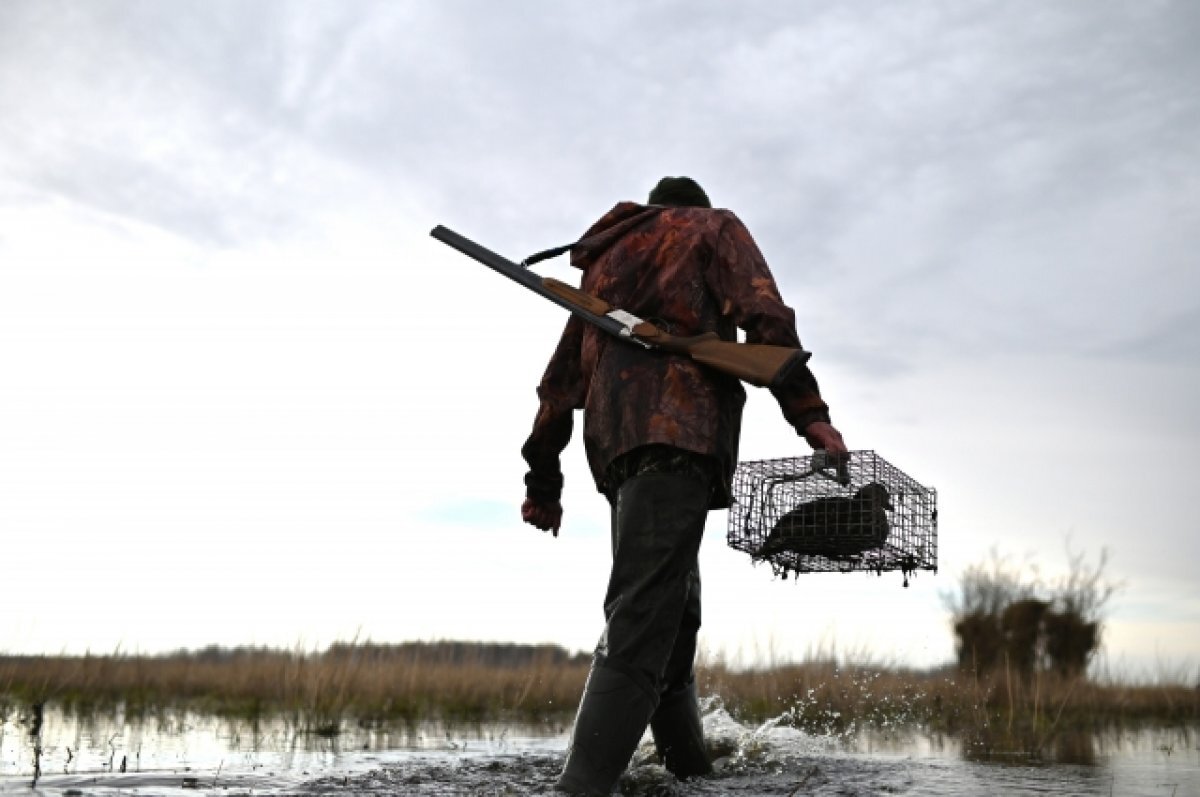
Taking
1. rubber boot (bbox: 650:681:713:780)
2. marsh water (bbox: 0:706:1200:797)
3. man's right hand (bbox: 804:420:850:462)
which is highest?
man's right hand (bbox: 804:420:850:462)

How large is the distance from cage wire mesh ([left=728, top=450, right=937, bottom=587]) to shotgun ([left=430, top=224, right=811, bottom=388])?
0.63 meters

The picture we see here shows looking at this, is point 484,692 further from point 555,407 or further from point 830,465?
point 830,465

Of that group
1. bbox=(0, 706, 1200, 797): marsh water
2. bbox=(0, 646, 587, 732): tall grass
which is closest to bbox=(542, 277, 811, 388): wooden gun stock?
bbox=(0, 706, 1200, 797): marsh water

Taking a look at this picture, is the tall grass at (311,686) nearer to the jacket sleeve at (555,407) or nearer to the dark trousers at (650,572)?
the jacket sleeve at (555,407)

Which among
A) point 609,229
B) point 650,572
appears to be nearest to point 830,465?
point 650,572

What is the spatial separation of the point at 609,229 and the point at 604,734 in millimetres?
2077

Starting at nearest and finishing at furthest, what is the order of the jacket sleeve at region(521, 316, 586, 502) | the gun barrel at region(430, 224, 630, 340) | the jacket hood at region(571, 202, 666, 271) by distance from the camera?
the gun barrel at region(430, 224, 630, 340), the jacket hood at region(571, 202, 666, 271), the jacket sleeve at region(521, 316, 586, 502)

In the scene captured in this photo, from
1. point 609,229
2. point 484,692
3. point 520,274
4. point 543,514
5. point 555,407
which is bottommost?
point 484,692

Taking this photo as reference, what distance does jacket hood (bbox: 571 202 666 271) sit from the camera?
4.59 meters

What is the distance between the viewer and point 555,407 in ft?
16.5

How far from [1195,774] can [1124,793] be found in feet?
5.40

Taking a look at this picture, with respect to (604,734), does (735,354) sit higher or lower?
higher

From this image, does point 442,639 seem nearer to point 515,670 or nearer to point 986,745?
point 515,670

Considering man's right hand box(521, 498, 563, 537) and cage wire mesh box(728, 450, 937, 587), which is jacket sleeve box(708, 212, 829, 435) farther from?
man's right hand box(521, 498, 563, 537)
